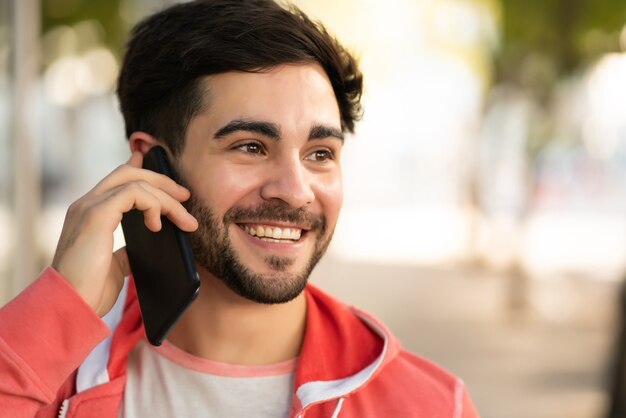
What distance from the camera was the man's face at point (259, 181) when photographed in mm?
2053

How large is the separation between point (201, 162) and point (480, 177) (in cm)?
618

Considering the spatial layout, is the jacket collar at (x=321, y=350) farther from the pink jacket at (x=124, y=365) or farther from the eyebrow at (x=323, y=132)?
the eyebrow at (x=323, y=132)

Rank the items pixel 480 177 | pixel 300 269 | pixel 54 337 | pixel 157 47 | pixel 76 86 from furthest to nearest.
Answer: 1. pixel 480 177
2. pixel 76 86
3. pixel 157 47
4. pixel 300 269
5. pixel 54 337

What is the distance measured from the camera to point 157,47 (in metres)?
2.24

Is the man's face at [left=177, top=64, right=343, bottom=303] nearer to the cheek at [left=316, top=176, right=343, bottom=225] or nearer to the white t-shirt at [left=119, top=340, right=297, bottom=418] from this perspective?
the cheek at [left=316, top=176, right=343, bottom=225]

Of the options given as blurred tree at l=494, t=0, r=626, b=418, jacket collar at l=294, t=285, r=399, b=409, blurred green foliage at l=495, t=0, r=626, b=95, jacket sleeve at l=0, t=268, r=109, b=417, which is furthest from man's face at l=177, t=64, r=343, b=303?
blurred green foliage at l=495, t=0, r=626, b=95

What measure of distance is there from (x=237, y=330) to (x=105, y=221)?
→ 43 cm

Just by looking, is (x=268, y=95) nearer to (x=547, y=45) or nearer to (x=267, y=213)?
(x=267, y=213)

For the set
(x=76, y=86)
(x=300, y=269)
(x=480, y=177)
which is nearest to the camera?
(x=300, y=269)

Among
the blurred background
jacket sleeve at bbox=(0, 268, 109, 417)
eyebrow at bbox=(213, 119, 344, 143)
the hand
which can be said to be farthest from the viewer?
the blurred background

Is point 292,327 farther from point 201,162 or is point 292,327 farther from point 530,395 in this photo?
point 530,395

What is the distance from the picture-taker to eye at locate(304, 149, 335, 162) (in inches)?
85.0

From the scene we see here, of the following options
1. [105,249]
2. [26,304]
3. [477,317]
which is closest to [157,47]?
[105,249]

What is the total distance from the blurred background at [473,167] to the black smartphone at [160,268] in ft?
16.3
